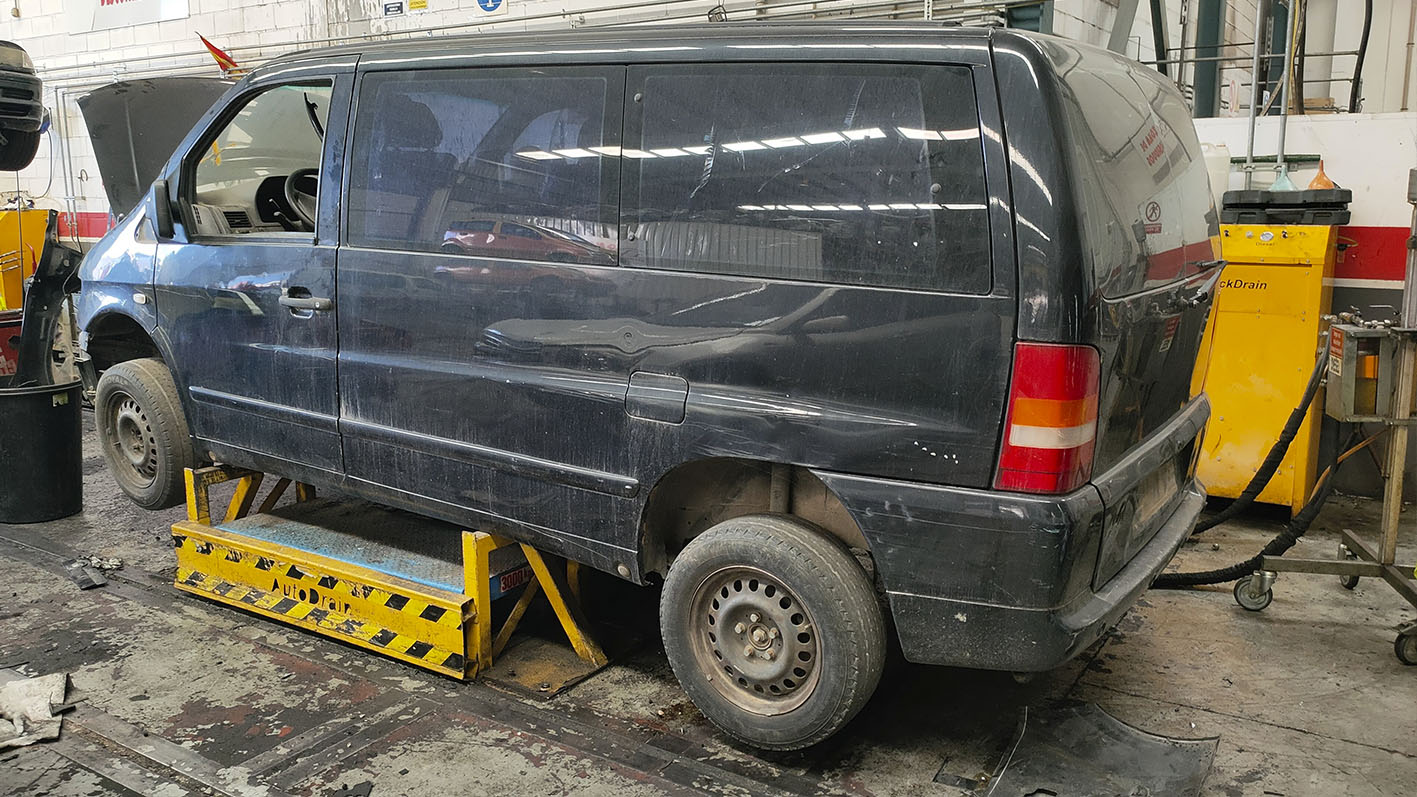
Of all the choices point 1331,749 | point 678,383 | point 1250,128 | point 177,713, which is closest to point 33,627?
point 177,713

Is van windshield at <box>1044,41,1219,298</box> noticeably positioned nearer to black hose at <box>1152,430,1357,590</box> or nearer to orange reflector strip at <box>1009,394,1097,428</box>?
orange reflector strip at <box>1009,394,1097,428</box>

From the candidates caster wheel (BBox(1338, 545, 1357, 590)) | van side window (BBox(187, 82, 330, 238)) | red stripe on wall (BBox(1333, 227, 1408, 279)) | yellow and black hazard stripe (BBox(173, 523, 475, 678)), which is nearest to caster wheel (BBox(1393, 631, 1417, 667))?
caster wheel (BBox(1338, 545, 1357, 590))

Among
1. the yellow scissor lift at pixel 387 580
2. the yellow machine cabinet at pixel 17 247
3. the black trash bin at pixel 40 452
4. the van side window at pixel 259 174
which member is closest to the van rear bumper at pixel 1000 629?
the yellow scissor lift at pixel 387 580

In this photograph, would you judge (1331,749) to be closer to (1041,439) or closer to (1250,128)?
(1041,439)

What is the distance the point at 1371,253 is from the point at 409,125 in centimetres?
467

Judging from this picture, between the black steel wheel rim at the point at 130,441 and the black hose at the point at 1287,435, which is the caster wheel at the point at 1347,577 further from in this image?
the black steel wheel rim at the point at 130,441

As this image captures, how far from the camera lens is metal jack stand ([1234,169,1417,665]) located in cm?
359

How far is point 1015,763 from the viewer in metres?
A: 2.76

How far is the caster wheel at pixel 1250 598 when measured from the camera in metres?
3.91

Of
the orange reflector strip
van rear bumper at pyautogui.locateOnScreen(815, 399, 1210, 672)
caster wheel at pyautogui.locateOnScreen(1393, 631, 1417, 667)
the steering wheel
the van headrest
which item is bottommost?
caster wheel at pyautogui.locateOnScreen(1393, 631, 1417, 667)

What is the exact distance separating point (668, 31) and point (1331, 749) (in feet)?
8.97

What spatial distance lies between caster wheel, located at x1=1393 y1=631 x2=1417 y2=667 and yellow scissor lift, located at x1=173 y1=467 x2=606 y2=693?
105 inches

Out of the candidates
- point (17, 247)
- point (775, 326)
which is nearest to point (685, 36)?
point (775, 326)

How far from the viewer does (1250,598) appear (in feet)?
12.8
